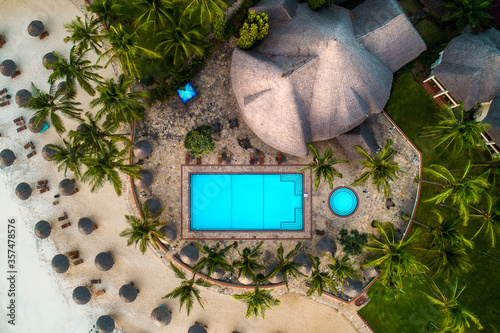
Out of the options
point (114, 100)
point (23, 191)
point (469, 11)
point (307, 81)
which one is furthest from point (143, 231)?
point (469, 11)

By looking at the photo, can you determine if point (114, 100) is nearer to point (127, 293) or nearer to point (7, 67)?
point (7, 67)

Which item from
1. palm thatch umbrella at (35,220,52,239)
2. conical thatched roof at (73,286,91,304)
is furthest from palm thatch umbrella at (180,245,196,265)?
palm thatch umbrella at (35,220,52,239)

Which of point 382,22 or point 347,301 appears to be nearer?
point 382,22

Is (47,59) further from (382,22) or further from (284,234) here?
(382,22)

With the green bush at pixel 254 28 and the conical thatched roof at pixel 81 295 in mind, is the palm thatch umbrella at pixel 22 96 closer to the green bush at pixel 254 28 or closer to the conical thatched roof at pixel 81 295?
the conical thatched roof at pixel 81 295

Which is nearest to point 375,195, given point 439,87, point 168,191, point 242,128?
point 439,87

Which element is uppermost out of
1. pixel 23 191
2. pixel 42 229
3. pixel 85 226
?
pixel 23 191

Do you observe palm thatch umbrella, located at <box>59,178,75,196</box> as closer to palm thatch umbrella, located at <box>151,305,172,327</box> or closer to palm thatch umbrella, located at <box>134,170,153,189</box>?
palm thatch umbrella, located at <box>134,170,153,189</box>
